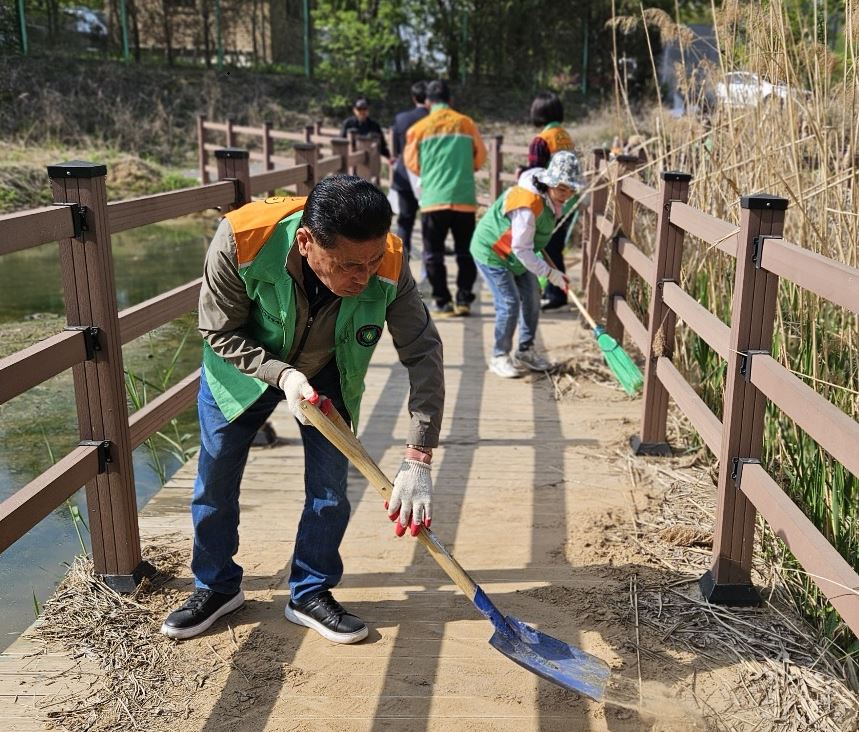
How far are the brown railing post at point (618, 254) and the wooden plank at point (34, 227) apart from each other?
3541 mm

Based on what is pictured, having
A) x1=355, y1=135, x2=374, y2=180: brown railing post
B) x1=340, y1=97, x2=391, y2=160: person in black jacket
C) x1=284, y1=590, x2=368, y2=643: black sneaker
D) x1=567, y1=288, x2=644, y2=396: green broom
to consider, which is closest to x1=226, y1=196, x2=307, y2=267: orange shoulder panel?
x1=284, y1=590, x2=368, y2=643: black sneaker

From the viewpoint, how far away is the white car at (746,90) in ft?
13.5

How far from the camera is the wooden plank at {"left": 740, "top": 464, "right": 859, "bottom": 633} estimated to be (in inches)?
100

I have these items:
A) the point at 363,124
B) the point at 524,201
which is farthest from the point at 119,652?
the point at 363,124

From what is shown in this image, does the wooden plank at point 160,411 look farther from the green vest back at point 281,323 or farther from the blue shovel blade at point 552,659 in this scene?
the blue shovel blade at point 552,659

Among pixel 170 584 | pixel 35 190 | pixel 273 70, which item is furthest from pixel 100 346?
pixel 273 70

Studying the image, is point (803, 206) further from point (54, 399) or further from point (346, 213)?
point (54, 399)

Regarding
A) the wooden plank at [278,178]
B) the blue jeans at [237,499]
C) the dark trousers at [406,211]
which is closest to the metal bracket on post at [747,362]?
the blue jeans at [237,499]

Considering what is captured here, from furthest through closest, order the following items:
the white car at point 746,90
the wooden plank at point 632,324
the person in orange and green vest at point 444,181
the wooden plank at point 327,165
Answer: the person in orange and green vest at point 444,181
the wooden plank at point 327,165
the wooden plank at point 632,324
the white car at point 746,90

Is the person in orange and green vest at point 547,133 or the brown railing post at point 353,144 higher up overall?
the person in orange and green vest at point 547,133

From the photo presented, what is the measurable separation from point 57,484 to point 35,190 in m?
12.4

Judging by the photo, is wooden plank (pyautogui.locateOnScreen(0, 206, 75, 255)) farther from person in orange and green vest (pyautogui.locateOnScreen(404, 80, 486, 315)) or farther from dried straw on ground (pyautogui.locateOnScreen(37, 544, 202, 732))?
person in orange and green vest (pyautogui.locateOnScreen(404, 80, 486, 315))

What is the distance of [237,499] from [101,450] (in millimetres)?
522

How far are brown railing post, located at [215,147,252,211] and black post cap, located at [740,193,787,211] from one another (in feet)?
7.55
